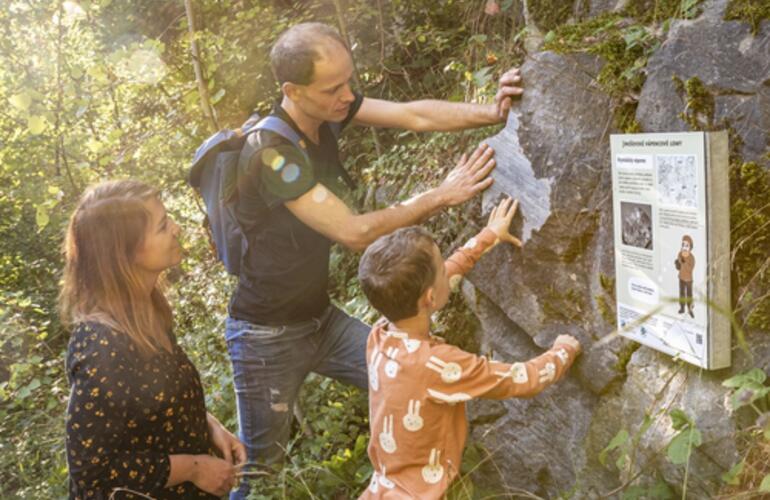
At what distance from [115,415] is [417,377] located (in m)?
1.17

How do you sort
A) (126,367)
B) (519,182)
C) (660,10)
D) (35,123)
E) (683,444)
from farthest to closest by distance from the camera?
(35,123) < (519,182) < (660,10) < (126,367) < (683,444)

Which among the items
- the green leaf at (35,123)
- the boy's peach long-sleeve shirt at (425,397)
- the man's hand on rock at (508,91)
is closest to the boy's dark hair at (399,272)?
the boy's peach long-sleeve shirt at (425,397)

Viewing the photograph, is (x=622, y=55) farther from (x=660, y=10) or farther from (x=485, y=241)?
(x=485, y=241)

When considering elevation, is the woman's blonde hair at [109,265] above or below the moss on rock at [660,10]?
below

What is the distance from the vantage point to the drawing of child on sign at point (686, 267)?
2.39 meters

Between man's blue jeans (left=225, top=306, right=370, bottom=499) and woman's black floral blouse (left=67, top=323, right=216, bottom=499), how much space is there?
0.70 metres

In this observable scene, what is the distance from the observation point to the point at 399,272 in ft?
8.44

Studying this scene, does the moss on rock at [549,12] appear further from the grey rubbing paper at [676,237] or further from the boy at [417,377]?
the boy at [417,377]

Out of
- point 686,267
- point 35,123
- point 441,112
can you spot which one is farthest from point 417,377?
point 35,123

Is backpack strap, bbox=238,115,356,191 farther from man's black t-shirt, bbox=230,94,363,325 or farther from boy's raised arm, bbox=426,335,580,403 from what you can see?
boy's raised arm, bbox=426,335,580,403

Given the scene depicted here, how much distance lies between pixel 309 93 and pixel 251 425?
1742mm

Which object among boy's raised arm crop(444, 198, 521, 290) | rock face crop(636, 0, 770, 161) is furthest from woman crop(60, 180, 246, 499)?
rock face crop(636, 0, 770, 161)

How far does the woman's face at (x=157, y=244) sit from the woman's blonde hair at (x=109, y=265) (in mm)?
23

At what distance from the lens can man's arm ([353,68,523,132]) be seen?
325 cm
